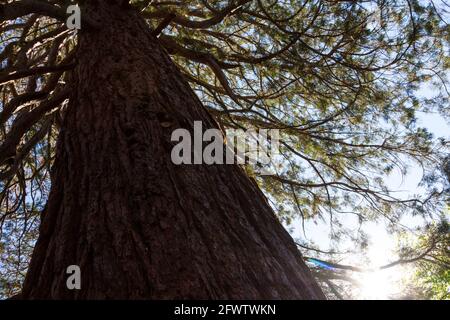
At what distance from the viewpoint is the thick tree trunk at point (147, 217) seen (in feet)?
3.47

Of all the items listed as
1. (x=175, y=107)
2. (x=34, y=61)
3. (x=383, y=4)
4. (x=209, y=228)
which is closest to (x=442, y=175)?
(x=383, y=4)

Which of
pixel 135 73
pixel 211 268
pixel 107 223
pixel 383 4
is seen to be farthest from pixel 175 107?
pixel 383 4

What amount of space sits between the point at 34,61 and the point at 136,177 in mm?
2753

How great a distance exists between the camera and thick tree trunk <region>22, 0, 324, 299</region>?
106cm

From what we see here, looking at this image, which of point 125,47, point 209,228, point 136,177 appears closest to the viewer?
point 209,228

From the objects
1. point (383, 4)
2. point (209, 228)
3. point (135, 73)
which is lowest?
point (209, 228)

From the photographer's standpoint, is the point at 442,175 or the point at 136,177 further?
the point at 442,175

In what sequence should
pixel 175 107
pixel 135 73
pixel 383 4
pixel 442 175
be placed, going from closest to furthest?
pixel 175 107 < pixel 135 73 < pixel 383 4 < pixel 442 175

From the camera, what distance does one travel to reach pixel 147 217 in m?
1.19

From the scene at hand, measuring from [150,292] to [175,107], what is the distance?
2.85 feet

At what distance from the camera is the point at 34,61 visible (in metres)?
3.56

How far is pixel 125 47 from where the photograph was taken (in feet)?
6.75

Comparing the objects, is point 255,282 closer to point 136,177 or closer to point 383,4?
point 136,177

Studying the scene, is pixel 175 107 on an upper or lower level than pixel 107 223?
upper
